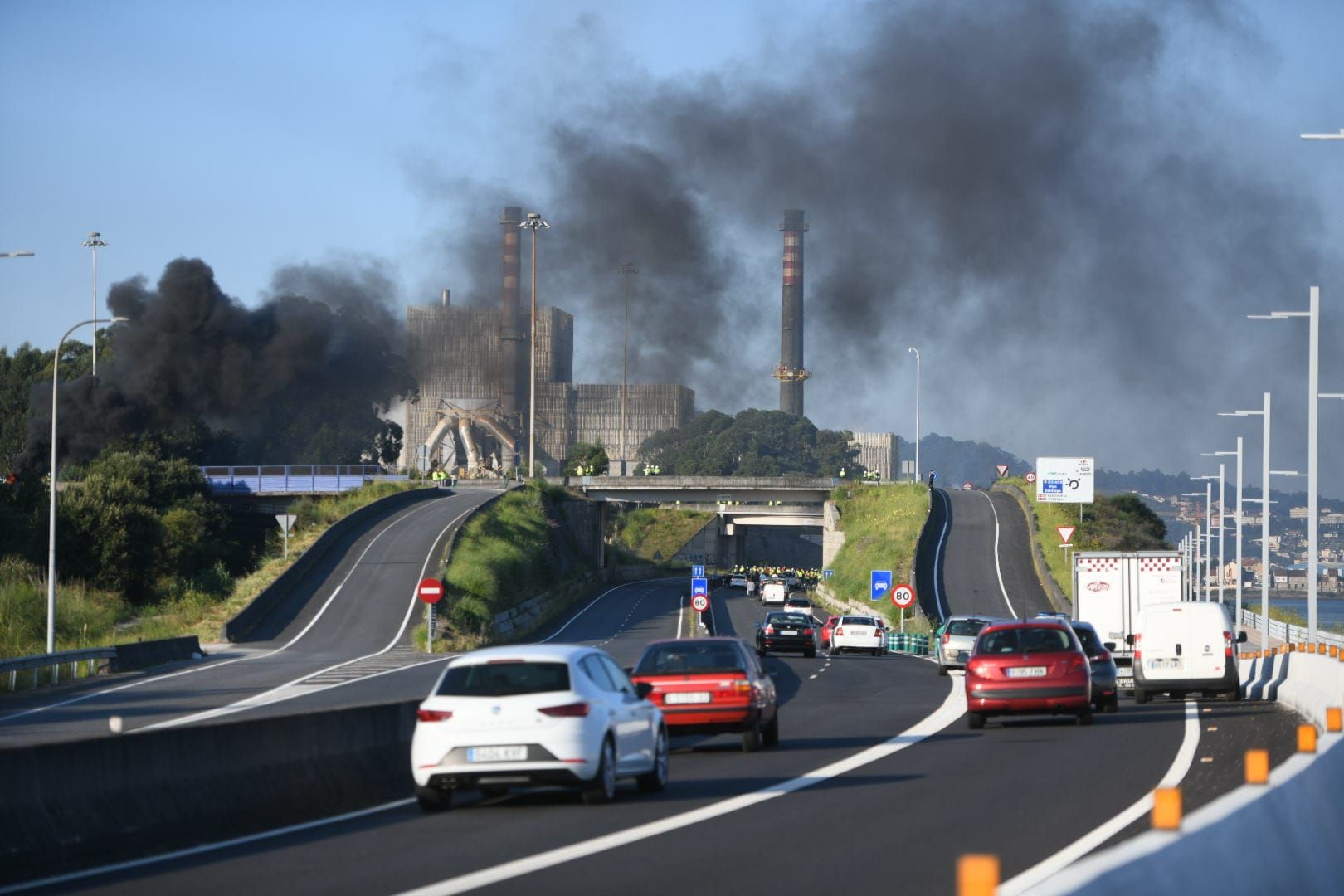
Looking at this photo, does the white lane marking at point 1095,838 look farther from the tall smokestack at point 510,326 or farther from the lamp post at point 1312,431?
the tall smokestack at point 510,326

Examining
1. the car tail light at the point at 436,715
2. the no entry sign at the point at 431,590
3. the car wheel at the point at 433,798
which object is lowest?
the no entry sign at the point at 431,590

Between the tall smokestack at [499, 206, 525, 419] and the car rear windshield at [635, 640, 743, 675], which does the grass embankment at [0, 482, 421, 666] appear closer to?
the car rear windshield at [635, 640, 743, 675]

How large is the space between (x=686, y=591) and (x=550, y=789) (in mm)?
77738

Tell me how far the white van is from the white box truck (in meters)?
8.31

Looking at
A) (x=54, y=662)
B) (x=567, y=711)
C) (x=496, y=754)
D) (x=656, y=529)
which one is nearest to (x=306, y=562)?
(x=54, y=662)

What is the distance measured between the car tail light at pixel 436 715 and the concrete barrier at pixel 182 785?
1.32 m

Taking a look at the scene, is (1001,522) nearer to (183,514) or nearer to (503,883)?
(183,514)

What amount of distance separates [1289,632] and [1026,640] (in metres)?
40.5

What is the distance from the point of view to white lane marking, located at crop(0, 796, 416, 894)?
38.1 feet

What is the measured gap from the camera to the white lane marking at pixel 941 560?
81312 millimetres

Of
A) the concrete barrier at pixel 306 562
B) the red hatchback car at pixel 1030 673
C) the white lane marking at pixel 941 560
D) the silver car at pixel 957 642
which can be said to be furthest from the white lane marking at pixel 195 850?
the white lane marking at pixel 941 560

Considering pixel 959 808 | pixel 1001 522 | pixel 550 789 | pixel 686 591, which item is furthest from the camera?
pixel 1001 522

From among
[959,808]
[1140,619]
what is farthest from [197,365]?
[959,808]

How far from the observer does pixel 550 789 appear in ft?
58.7
